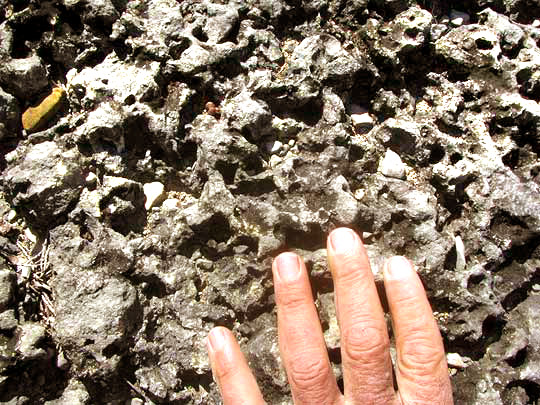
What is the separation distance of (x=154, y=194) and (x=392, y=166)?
4.49 feet

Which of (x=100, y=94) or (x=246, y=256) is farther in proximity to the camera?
(x=100, y=94)

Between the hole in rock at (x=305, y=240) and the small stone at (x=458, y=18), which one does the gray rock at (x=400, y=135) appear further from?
the small stone at (x=458, y=18)

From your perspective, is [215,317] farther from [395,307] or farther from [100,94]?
[100,94]

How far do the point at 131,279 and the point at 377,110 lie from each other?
1.74 m

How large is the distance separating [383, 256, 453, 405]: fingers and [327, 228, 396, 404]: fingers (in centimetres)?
9

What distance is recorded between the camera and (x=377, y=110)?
2.75 metres

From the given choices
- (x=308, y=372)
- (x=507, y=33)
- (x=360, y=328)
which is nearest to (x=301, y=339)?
(x=308, y=372)

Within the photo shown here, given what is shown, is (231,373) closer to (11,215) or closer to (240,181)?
(240,181)

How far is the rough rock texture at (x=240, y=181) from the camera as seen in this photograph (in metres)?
2.32

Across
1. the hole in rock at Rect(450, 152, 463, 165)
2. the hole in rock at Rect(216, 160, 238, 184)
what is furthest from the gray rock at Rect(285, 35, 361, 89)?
the hole in rock at Rect(450, 152, 463, 165)

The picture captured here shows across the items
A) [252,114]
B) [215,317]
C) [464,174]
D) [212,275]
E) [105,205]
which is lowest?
[215,317]

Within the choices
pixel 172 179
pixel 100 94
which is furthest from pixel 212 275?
pixel 100 94

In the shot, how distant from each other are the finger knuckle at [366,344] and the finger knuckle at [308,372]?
153 millimetres

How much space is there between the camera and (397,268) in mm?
2191
